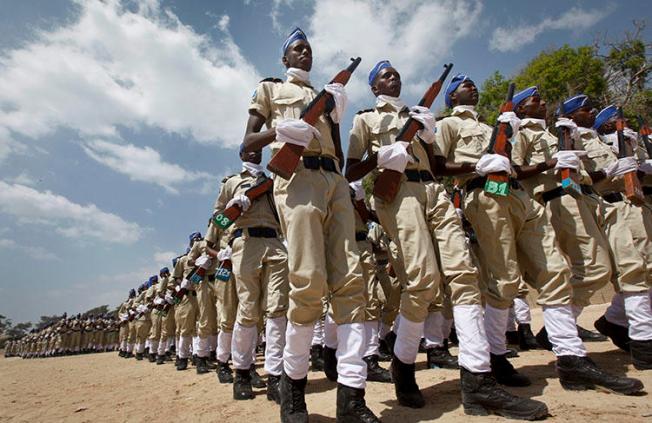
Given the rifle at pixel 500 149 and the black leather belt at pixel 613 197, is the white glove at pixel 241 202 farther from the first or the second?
the black leather belt at pixel 613 197

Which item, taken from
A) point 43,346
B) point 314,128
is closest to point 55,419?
point 314,128

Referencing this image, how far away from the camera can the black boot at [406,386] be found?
3248mm

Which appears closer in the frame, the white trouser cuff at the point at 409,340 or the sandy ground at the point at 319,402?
the sandy ground at the point at 319,402

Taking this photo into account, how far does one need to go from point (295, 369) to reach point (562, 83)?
2309cm

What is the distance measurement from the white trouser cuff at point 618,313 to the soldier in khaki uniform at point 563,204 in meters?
1.01

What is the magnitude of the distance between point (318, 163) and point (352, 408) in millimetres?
1818

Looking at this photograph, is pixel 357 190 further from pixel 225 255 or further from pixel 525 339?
pixel 525 339

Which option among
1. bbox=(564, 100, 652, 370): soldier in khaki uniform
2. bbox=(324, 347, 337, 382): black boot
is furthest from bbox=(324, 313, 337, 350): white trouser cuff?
bbox=(564, 100, 652, 370): soldier in khaki uniform

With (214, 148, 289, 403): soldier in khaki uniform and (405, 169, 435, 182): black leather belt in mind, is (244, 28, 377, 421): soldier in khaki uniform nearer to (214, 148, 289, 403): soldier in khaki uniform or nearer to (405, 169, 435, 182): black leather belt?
(405, 169, 435, 182): black leather belt

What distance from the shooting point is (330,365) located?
5.20m

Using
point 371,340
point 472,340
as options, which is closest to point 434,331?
point 371,340

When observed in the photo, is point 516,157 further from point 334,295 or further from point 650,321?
point 334,295

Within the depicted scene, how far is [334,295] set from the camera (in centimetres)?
305

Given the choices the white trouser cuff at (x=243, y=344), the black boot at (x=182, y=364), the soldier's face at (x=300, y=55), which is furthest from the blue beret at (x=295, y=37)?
the black boot at (x=182, y=364)
